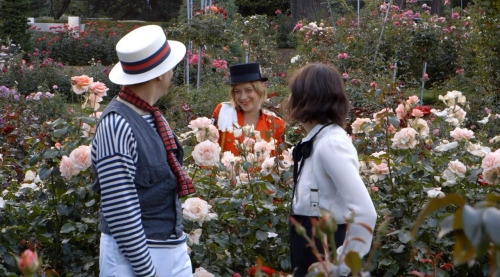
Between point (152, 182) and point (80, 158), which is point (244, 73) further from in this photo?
point (152, 182)

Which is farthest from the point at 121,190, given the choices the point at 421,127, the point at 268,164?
the point at 421,127

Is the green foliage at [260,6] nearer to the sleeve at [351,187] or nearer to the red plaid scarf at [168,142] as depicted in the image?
the red plaid scarf at [168,142]

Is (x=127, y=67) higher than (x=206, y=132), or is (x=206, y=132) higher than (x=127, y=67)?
(x=127, y=67)

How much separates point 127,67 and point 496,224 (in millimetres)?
1537

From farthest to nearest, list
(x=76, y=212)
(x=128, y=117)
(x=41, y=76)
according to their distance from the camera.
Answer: (x=41, y=76)
(x=76, y=212)
(x=128, y=117)

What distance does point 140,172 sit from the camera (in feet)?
6.29

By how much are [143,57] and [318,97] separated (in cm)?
54

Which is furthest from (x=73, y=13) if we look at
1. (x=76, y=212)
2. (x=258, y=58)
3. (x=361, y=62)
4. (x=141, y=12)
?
(x=76, y=212)

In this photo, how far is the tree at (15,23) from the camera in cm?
1561

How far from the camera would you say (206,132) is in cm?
283

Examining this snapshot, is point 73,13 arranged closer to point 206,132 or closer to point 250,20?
point 250,20

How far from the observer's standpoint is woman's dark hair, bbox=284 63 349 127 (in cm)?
202

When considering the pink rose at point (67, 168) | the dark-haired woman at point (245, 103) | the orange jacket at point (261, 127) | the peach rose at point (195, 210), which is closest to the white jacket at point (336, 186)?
the peach rose at point (195, 210)

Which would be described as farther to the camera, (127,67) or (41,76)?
(41,76)
